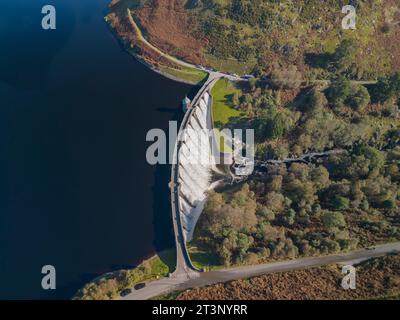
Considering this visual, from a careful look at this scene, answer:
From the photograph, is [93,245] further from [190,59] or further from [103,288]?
[190,59]

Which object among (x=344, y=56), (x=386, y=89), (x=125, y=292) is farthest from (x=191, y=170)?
(x=386, y=89)

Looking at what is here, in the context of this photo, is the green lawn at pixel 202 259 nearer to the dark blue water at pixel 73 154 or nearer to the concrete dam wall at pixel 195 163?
the concrete dam wall at pixel 195 163

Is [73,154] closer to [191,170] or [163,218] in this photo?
[163,218]

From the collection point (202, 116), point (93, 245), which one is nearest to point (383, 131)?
point (202, 116)

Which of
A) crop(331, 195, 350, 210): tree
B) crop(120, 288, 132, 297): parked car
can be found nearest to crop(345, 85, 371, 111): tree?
crop(331, 195, 350, 210): tree

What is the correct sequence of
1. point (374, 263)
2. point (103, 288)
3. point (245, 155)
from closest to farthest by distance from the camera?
point (103, 288)
point (374, 263)
point (245, 155)

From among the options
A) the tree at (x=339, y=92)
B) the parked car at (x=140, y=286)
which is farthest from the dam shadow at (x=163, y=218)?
the tree at (x=339, y=92)

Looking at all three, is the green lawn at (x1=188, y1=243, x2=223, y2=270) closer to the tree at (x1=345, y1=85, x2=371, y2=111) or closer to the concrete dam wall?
the concrete dam wall
